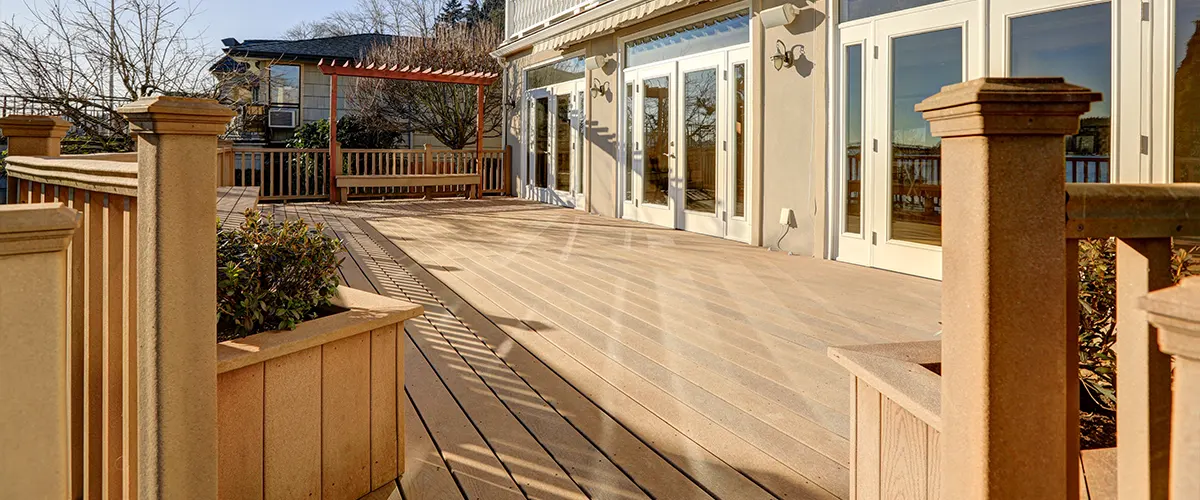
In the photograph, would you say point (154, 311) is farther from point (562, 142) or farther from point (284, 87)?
point (284, 87)

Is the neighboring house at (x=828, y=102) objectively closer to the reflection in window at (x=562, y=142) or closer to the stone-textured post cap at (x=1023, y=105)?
the reflection in window at (x=562, y=142)

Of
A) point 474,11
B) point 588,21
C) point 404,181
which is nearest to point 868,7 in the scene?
point 588,21

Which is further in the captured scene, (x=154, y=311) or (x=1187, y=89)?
(x=1187, y=89)

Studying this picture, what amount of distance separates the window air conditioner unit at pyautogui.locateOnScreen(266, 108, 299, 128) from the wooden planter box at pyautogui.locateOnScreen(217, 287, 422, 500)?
18207mm

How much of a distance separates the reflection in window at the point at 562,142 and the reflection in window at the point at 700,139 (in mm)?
3453

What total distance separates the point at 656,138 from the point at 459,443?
6843 millimetres

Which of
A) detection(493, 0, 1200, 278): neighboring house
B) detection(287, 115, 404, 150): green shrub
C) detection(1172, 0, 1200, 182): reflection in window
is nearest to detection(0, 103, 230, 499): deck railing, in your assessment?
detection(493, 0, 1200, 278): neighboring house

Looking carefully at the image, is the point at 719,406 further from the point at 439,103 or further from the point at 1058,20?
the point at 439,103

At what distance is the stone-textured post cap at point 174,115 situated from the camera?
4.38ft

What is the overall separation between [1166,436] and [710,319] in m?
3.07

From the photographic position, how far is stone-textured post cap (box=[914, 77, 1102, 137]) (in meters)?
0.96

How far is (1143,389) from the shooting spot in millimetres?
844

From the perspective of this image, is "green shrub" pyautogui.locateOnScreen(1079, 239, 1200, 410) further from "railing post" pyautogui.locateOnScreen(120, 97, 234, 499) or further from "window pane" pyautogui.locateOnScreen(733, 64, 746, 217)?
"window pane" pyautogui.locateOnScreen(733, 64, 746, 217)

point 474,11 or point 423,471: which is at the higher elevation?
point 474,11
